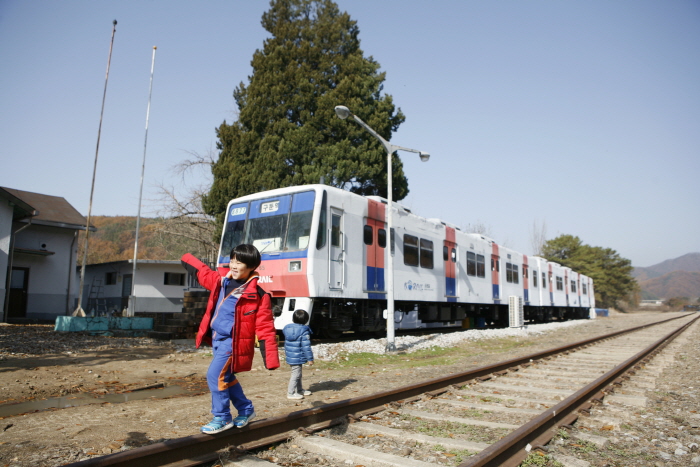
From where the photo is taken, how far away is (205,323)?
3.80 meters

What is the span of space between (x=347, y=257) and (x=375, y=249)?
1.29 metres

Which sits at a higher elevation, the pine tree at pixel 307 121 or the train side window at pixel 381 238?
the pine tree at pixel 307 121

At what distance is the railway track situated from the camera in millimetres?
3381

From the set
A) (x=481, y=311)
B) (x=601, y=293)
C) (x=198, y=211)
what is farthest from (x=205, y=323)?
(x=601, y=293)

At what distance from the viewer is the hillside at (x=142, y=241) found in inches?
1105

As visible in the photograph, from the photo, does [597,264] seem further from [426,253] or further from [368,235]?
[368,235]

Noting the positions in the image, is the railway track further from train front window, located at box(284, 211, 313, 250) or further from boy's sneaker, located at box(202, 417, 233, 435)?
train front window, located at box(284, 211, 313, 250)

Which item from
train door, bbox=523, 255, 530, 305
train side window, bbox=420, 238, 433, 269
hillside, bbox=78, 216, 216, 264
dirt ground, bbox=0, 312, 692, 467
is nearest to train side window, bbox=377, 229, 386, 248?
train side window, bbox=420, 238, 433, 269

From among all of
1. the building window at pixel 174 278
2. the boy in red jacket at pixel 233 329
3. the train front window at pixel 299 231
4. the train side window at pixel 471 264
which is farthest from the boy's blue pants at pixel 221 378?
the building window at pixel 174 278

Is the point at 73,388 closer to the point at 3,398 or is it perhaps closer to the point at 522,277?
the point at 3,398

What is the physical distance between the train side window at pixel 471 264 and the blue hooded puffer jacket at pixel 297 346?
12.1 meters

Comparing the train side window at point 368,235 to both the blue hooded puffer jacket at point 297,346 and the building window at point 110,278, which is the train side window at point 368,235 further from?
the building window at point 110,278

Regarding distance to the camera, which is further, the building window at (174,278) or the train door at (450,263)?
the building window at (174,278)

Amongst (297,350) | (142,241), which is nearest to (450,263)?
(297,350)
